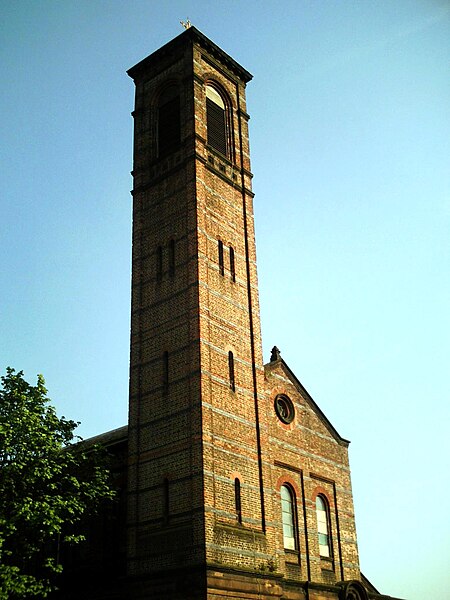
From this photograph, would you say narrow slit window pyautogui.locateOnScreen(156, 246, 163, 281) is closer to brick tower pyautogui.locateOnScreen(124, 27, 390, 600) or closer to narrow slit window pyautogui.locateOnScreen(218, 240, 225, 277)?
brick tower pyautogui.locateOnScreen(124, 27, 390, 600)

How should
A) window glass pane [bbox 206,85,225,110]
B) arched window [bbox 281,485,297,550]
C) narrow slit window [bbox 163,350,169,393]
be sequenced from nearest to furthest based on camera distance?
narrow slit window [bbox 163,350,169,393] → arched window [bbox 281,485,297,550] → window glass pane [bbox 206,85,225,110]

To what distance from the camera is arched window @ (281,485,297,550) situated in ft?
89.3

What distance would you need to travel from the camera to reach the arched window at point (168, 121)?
31391 millimetres

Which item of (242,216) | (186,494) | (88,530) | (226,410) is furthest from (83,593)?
(242,216)

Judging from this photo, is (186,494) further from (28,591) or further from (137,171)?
(137,171)

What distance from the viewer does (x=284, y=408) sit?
3003 cm

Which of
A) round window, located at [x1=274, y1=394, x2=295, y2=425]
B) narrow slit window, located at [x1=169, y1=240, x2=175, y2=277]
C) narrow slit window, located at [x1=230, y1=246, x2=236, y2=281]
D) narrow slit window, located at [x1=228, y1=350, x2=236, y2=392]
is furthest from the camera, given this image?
round window, located at [x1=274, y1=394, x2=295, y2=425]

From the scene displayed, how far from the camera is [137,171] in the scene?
1257 inches

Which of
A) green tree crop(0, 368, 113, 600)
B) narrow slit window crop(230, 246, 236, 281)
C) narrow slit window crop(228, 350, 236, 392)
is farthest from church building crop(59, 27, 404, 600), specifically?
green tree crop(0, 368, 113, 600)

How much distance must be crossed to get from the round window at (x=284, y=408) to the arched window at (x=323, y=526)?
12.0ft

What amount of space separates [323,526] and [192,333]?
34.1 ft

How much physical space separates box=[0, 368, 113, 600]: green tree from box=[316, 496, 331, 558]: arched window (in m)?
9.51

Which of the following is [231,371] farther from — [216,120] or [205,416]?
[216,120]

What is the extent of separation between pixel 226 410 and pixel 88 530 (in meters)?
7.34
